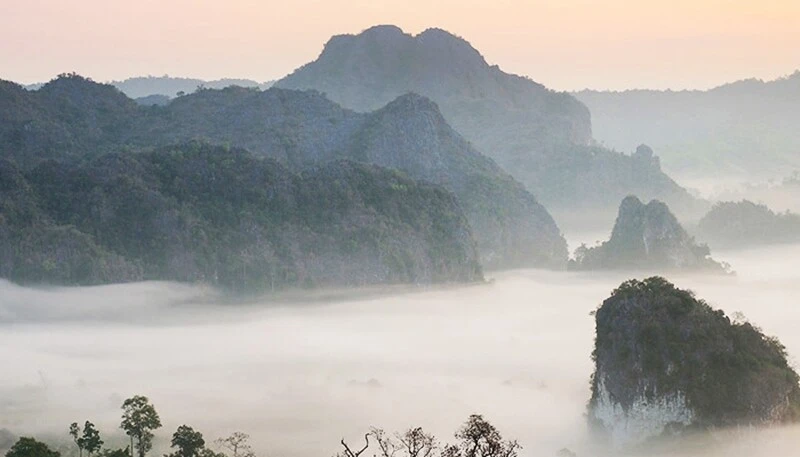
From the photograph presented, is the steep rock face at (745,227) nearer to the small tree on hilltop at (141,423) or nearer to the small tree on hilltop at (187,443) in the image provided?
the small tree on hilltop at (141,423)

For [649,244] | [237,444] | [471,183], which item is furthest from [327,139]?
[237,444]

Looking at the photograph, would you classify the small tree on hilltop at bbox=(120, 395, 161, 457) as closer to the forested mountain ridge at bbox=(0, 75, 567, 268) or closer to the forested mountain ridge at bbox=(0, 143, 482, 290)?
the forested mountain ridge at bbox=(0, 143, 482, 290)

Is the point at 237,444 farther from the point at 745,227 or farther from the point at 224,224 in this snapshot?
the point at 745,227

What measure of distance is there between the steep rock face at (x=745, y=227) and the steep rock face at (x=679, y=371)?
118863 millimetres

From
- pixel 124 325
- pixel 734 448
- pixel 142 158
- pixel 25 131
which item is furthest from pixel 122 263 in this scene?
pixel 734 448

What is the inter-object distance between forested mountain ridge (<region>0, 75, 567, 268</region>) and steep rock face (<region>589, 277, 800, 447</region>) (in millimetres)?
85452

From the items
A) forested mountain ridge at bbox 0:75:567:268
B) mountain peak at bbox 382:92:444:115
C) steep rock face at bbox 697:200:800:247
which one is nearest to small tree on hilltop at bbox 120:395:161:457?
forested mountain ridge at bbox 0:75:567:268

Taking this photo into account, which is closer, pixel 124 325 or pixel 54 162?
pixel 124 325

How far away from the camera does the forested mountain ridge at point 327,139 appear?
158 meters

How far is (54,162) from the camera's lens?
130 meters

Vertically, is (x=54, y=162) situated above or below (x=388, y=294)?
above

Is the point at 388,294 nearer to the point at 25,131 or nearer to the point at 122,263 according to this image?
the point at 122,263

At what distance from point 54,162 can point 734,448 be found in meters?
79.3

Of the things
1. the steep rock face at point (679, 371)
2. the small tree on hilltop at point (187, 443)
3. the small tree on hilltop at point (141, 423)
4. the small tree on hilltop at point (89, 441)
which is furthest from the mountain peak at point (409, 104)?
the small tree on hilltop at point (187, 443)
